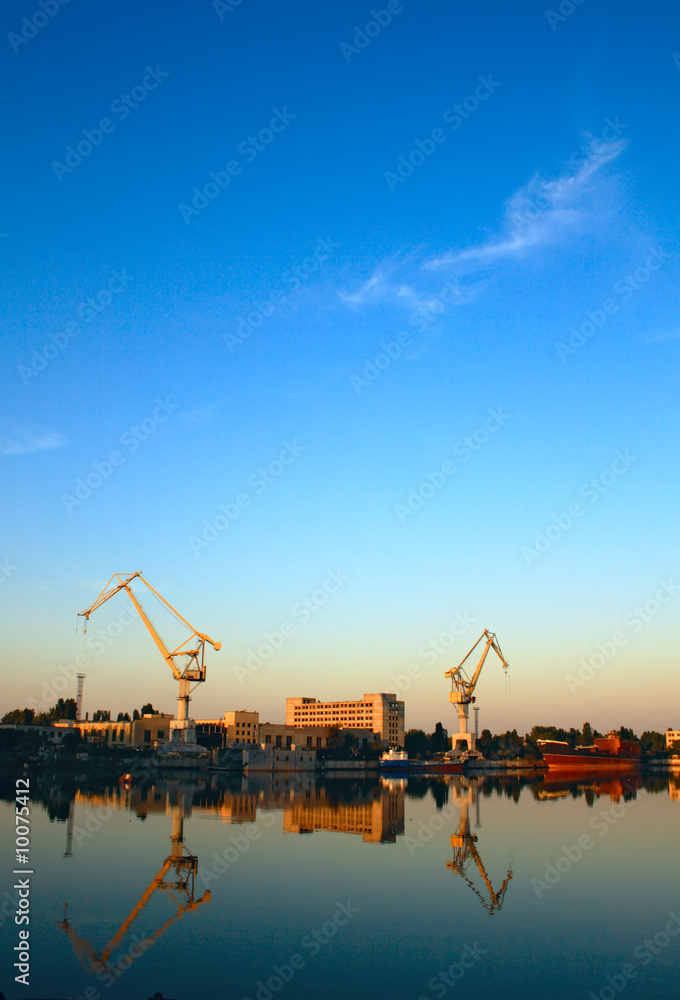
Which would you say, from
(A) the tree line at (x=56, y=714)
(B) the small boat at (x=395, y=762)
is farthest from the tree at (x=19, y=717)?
(B) the small boat at (x=395, y=762)

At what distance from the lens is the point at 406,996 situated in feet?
47.6

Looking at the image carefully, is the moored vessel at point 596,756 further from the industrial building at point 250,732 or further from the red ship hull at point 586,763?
the industrial building at point 250,732

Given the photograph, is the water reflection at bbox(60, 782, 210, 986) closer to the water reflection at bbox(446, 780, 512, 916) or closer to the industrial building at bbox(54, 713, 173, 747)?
the water reflection at bbox(446, 780, 512, 916)

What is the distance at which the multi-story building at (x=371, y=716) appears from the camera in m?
160

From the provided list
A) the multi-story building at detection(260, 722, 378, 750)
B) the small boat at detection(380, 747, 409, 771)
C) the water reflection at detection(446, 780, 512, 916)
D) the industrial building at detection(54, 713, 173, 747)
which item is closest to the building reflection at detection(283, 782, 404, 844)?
the water reflection at detection(446, 780, 512, 916)

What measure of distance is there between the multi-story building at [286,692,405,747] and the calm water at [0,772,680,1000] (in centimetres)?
12237

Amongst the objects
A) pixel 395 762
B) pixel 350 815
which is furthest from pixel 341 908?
pixel 395 762

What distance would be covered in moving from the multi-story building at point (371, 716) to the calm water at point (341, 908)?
122366 millimetres

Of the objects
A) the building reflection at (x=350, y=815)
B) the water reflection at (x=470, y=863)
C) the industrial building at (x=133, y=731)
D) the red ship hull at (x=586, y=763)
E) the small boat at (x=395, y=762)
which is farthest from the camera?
the red ship hull at (x=586, y=763)

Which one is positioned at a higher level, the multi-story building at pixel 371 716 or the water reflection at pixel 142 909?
the water reflection at pixel 142 909

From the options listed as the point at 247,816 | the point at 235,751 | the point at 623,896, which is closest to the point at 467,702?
the point at 235,751

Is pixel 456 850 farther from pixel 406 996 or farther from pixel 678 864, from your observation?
pixel 406 996

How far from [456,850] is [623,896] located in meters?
9.37

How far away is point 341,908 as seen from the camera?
20.8m
